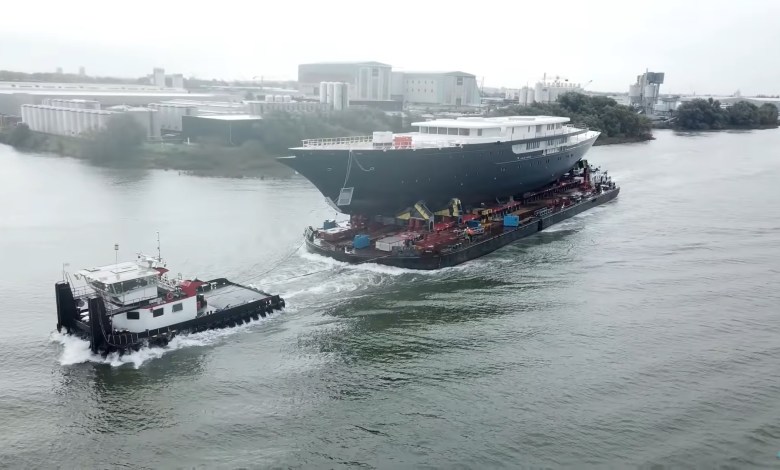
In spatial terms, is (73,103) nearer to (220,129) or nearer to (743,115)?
(220,129)

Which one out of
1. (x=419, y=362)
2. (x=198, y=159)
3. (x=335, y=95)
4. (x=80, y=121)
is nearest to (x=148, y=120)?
(x=80, y=121)

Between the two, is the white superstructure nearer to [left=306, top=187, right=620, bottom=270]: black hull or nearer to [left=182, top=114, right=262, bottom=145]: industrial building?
[left=306, top=187, right=620, bottom=270]: black hull

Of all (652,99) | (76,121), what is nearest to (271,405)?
(76,121)

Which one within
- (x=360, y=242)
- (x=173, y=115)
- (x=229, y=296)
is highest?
(x=173, y=115)

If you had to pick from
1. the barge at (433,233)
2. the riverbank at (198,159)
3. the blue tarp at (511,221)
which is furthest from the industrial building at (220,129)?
the blue tarp at (511,221)

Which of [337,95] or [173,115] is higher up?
[337,95]

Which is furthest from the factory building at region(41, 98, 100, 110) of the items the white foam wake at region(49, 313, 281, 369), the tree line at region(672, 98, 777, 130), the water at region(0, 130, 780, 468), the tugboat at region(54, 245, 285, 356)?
the tree line at region(672, 98, 777, 130)
